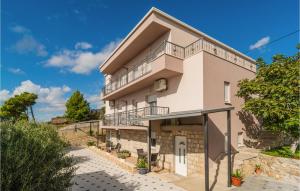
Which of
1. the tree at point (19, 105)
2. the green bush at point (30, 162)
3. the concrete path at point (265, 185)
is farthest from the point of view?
the tree at point (19, 105)

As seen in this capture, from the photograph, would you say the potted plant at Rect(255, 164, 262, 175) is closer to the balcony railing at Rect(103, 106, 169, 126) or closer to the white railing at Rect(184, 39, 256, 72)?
the balcony railing at Rect(103, 106, 169, 126)

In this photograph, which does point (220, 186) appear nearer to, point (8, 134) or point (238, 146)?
point (238, 146)

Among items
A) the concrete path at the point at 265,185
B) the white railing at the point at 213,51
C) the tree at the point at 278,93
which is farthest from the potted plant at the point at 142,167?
the white railing at the point at 213,51

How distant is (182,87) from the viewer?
13.1 m

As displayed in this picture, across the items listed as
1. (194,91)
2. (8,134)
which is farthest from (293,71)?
(8,134)

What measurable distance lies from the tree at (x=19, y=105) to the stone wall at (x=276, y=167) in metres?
33.2

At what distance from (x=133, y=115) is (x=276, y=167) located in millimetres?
10435

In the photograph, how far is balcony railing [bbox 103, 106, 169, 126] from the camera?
14.5m

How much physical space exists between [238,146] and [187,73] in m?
5.99

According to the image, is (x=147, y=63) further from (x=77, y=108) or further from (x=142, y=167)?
(x=77, y=108)

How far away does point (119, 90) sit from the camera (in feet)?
65.2

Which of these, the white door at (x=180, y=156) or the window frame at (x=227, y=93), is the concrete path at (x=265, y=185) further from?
the window frame at (x=227, y=93)

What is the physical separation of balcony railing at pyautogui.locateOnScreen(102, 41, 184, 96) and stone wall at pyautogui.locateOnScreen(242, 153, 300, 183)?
7783 millimetres

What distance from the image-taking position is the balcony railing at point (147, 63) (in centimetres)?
1382
